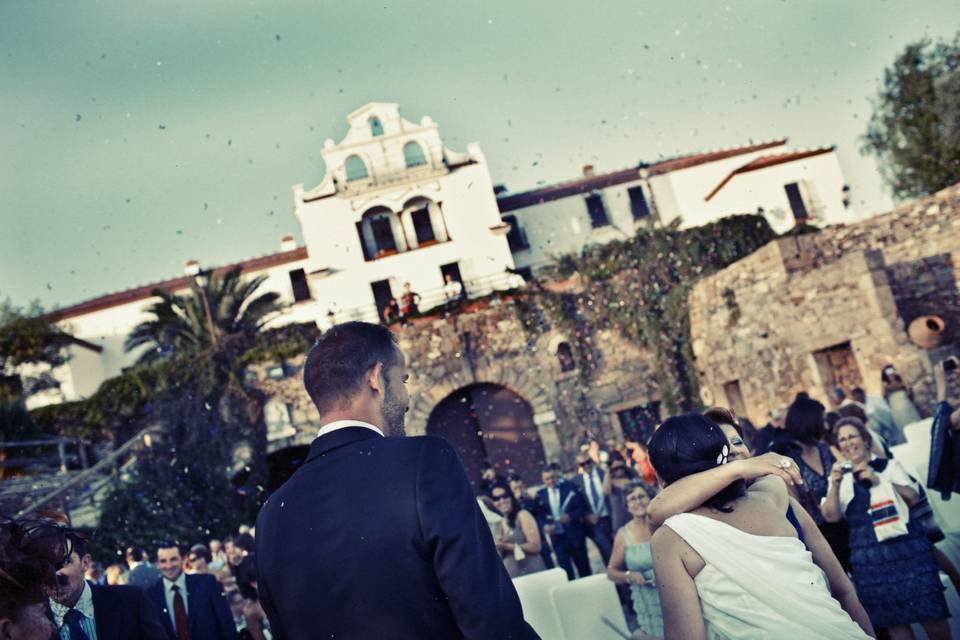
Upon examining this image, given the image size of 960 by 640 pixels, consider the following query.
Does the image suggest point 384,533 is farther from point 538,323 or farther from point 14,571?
point 538,323

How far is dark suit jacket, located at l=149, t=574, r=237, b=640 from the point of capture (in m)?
5.00

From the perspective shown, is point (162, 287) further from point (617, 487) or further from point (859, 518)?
point (859, 518)

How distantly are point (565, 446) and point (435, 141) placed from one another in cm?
1349

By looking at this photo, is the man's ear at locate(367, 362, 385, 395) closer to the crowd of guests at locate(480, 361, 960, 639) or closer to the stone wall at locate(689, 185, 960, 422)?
the crowd of guests at locate(480, 361, 960, 639)

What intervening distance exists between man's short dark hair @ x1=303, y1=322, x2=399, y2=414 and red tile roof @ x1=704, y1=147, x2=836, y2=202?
29.1 meters

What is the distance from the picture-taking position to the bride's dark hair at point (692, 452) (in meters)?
2.60

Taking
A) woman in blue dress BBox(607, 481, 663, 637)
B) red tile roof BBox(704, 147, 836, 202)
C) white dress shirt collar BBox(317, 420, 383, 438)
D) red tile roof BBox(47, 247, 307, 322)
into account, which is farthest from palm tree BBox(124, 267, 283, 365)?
white dress shirt collar BBox(317, 420, 383, 438)

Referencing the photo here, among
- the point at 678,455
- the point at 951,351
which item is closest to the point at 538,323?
the point at 951,351

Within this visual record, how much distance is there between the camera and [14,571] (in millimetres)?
2131

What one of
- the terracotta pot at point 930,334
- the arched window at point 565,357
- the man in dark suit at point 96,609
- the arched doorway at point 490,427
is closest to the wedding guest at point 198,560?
the man in dark suit at point 96,609

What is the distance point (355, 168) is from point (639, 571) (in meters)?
25.1

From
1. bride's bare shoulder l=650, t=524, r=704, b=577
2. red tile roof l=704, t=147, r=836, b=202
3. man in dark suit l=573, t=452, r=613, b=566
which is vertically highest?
red tile roof l=704, t=147, r=836, b=202

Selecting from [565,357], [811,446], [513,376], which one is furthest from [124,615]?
[565,357]

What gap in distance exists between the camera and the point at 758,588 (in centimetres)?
239
